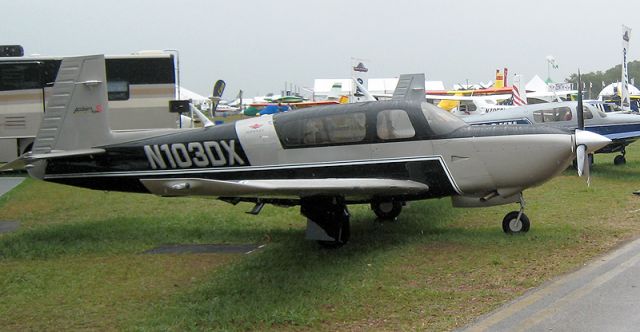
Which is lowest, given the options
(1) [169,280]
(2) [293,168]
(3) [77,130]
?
(1) [169,280]

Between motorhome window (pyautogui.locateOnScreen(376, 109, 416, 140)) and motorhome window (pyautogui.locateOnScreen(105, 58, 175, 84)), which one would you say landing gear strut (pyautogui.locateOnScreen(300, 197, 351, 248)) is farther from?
motorhome window (pyautogui.locateOnScreen(105, 58, 175, 84))

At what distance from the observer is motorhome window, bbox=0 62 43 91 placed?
729 inches

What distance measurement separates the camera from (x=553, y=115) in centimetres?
1645

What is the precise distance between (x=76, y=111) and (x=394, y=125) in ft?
15.0

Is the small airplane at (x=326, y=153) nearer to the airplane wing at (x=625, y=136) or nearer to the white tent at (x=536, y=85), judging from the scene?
the airplane wing at (x=625, y=136)

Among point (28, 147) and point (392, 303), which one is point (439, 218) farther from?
point (28, 147)

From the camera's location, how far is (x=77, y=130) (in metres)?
9.38

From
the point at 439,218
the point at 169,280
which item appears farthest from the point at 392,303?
the point at 439,218

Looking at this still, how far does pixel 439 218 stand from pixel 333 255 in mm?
2680

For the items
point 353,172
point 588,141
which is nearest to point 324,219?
point 353,172

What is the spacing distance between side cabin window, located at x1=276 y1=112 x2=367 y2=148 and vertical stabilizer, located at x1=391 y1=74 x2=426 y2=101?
5.87 m

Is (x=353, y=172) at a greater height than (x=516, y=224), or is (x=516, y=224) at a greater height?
(x=353, y=172)

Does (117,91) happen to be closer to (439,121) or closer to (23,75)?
(23,75)

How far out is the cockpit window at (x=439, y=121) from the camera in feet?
27.6
